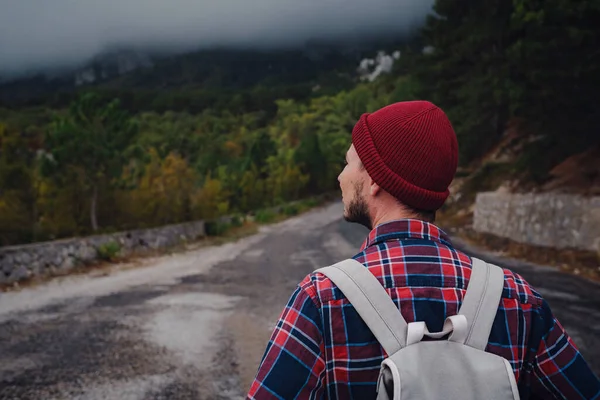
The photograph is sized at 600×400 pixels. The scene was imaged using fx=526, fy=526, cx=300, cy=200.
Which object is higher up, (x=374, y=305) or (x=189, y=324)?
(x=374, y=305)

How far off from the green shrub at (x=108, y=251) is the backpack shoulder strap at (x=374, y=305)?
13.7m

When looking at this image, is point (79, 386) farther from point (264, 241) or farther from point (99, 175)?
point (264, 241)

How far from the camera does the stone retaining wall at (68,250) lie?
35.7 ft

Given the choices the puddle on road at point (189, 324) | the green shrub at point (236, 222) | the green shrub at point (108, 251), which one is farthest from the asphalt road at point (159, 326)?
the green shrub at point (236, 222)

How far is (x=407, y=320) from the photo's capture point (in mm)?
1209

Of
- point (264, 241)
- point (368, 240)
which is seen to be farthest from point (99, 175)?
point (368, 240)

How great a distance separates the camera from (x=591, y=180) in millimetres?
13188

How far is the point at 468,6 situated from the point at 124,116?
14.9 metres

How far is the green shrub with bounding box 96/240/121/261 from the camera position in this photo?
13.8 meters

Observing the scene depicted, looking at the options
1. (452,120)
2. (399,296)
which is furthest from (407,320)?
(452,120)

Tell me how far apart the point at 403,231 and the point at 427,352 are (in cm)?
32

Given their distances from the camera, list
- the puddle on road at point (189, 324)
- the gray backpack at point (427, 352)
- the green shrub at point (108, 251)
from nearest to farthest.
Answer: the gray backpack at point (427, 352), the puddle on road at point (189, 324), the green shrub at point (108, 251)

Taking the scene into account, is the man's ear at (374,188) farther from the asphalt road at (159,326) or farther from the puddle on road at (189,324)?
the puddle on road at (189,324)

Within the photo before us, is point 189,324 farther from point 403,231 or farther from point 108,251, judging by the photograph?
point 108,251
